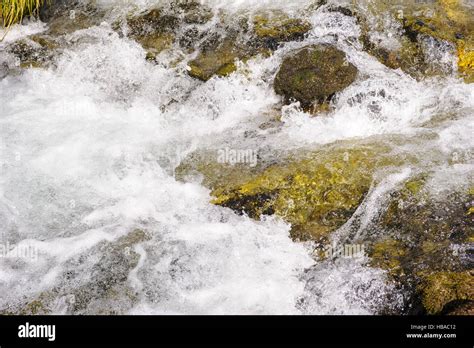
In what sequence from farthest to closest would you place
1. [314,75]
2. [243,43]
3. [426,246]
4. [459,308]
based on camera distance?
[243,43], [314,75], [426,246], [459,308]

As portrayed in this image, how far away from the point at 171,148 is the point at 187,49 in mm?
2347

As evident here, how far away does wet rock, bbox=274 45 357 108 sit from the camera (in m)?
7.41

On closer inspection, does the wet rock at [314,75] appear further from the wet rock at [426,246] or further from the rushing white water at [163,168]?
the wet rock at [426,246]

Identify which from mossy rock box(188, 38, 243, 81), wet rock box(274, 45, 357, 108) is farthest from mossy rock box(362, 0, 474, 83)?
mossy rock box(188, 38, 243, 81)

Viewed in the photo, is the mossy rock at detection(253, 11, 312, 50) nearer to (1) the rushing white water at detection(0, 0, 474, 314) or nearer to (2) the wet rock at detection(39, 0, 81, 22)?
(1) the rushing white water at detection(0, 0, 474, 314)

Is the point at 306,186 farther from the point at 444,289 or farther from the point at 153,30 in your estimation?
the point at 153,30

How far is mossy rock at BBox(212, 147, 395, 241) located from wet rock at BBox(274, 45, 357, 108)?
1.37 metres

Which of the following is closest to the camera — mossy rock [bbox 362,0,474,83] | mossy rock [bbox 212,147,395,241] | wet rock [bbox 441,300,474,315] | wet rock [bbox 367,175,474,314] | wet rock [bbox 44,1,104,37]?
wet rock [bbox 441,300,474,315]

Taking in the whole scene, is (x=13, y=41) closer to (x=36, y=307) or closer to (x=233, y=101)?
(x=233, y=101)

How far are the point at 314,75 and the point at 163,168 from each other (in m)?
2.58

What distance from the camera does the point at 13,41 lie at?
29.7ft

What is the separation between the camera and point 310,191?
5945mm

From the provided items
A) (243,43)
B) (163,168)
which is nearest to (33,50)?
(243,43)

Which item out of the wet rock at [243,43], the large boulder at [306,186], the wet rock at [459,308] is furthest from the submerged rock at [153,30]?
the wet rock at [459,308]
